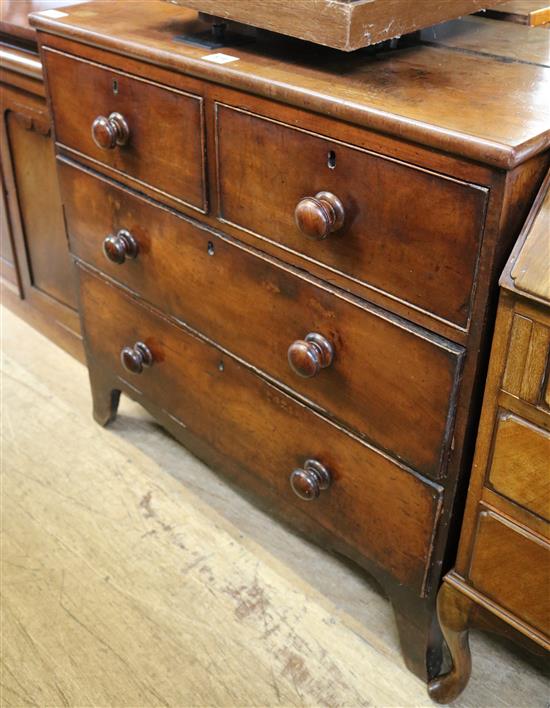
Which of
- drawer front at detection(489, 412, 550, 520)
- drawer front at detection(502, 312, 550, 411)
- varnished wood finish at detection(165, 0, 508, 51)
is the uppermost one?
varnished wood finish at detection(165, 0, 508, 51)

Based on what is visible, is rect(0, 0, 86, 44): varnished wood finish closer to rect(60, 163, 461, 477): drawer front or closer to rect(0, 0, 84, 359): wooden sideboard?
rect(0, 0, 84, 359): wooden sideboard

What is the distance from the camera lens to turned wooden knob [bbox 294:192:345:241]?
105 centimetres

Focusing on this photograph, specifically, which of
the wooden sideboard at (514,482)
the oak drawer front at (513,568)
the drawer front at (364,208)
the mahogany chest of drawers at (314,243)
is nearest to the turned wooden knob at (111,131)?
the mahogany chest of drawers at (314,243)

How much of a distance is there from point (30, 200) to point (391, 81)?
1181mm

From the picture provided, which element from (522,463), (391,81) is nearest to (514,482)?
(522,463)

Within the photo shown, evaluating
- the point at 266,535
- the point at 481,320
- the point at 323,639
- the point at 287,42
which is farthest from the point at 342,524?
the point at 287,42

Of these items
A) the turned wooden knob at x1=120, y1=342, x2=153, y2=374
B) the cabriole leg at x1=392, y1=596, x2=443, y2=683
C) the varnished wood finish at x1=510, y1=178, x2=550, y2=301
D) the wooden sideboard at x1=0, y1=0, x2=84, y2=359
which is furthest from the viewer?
the wooden sideboard at x1=0, y1=0, x2=84, y2=359

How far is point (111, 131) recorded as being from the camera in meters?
1.35

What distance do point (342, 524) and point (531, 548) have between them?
1.20ft

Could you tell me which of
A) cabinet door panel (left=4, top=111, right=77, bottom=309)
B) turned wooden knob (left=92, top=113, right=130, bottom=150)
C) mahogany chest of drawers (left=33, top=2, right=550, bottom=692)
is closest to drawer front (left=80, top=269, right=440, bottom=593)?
mahogany chest of drawers (left=33, top=2, right=550, bottom=692)

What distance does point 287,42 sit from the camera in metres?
1.24

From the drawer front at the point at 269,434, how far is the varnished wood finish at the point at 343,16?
1.84ft

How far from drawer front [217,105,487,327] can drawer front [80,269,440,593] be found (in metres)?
0.29

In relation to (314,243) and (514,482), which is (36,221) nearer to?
(314,243)
